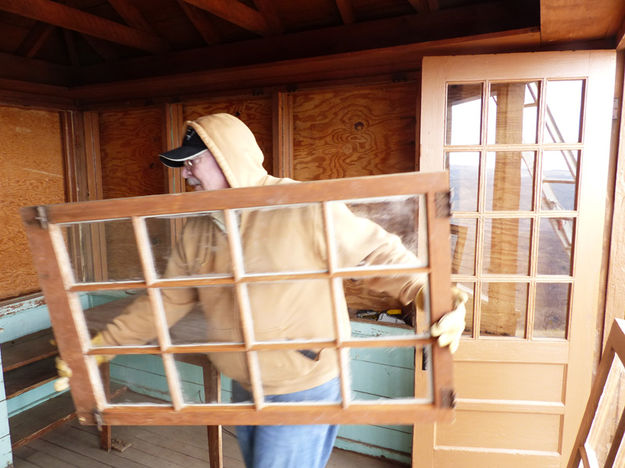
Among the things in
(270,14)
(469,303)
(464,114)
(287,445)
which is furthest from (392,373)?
(270,14)

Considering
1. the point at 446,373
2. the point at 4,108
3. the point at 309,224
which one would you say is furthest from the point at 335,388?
the point at 4,108

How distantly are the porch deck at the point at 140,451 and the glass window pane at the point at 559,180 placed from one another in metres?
1.59

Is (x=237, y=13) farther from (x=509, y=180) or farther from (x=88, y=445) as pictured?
(x=88, y=445)

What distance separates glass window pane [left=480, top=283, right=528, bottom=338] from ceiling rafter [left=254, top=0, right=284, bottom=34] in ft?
5.79

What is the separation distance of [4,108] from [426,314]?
10.1ft

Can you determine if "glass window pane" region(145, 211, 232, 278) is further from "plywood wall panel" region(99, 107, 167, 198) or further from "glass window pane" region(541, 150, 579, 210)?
"plywood wall panel" region(99, 107, 167, 198)

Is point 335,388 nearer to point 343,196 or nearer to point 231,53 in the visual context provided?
point 343,196

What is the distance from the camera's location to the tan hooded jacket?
2.80 feet

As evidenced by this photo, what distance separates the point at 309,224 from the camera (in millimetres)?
851

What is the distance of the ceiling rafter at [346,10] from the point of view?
82.5 inches

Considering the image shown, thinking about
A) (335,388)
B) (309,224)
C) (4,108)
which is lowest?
(335,388)

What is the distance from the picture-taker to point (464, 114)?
1.84 m

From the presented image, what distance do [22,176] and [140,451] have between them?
1.98 m

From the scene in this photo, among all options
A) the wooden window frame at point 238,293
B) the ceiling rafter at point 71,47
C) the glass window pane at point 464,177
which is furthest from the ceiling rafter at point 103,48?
the wooden window frame at point 238,293
